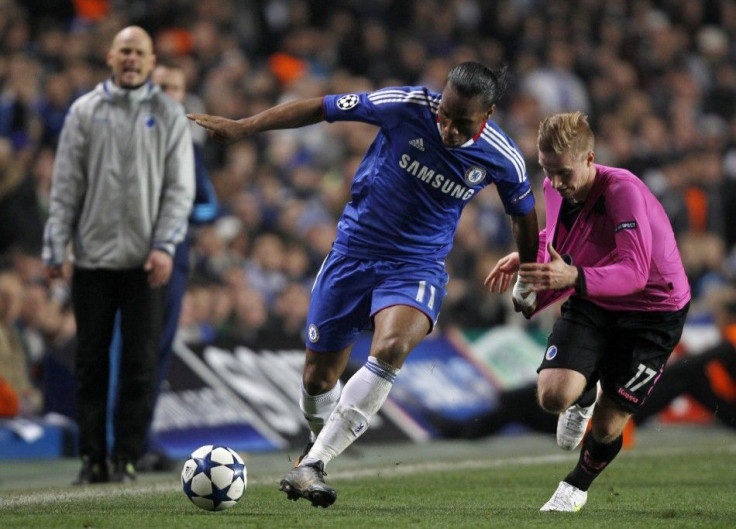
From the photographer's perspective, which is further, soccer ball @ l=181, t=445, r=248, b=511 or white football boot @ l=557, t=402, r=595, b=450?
white football boot @ l=557, t=402, r=595, b=450

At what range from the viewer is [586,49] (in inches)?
754

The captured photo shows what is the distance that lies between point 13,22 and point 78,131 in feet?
18.0

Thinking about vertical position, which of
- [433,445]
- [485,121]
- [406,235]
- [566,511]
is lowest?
[433,445]

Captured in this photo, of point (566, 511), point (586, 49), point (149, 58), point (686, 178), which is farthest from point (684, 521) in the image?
point (586, 49)

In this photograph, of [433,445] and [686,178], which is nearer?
[433,445]

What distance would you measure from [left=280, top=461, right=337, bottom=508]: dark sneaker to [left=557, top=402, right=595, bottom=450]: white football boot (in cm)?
160

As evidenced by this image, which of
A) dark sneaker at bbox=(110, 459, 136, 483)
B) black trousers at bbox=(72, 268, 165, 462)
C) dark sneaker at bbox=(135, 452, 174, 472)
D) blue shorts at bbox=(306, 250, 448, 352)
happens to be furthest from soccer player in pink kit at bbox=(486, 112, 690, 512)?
dark sneaker at bbox=(135, 452, 174, 472)

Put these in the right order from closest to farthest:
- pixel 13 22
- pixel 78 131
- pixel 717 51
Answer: pixel 78 131, pixel 13 22, pixel 717 51

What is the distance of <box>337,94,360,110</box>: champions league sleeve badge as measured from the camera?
6.33m

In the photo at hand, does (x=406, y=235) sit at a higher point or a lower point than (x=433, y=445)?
higher

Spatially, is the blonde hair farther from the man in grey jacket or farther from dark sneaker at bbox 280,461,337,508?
the man in grey jacket

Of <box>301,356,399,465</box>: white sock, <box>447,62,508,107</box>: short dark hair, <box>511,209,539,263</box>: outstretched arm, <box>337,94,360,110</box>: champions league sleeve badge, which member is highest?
<box>447,62,508,107</box>: short dark hair

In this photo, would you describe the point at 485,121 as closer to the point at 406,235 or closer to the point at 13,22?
the point at 406,235

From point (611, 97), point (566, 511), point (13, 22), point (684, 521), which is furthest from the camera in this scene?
point (611, 97)
